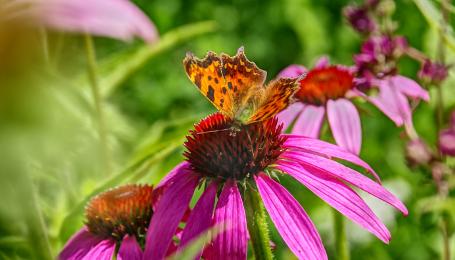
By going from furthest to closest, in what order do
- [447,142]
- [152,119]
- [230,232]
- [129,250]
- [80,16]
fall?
[152,119]
[447,142]
[129,250]
[230,232]
[80,16]

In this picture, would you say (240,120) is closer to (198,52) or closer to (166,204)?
(166,204)

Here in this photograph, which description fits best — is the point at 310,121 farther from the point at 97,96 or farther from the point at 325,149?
the point at 97,96

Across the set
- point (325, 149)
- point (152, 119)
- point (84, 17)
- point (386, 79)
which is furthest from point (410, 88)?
point (152, 119)

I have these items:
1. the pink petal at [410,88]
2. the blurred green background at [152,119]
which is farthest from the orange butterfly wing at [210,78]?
the pink petal at [410,88]

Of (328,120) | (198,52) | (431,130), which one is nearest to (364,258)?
(431,130)

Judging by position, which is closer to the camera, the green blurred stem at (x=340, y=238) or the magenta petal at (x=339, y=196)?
the magenta petal at (x=339, y=196)

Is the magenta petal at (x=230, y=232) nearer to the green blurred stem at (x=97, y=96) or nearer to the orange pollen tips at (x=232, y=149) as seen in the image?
the orange pollen tips at (x=232, y=149)

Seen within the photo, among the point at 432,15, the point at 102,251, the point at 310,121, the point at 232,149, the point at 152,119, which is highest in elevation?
the point at 152,119
